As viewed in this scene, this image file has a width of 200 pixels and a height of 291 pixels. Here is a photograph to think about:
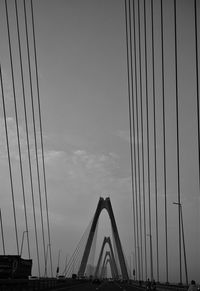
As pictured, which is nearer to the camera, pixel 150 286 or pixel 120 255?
pixel 150 286

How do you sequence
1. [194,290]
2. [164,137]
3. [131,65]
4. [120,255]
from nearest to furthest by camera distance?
1. [194,290]
2. [164,137]
3. [131,65]
4. [120,255]

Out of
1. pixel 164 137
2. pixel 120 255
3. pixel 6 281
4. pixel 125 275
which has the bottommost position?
pixel 125 275

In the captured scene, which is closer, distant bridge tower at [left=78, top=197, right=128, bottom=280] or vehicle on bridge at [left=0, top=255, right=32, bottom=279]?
vehicle on bridge at [left=0, top=255, right=32, bottom=279]

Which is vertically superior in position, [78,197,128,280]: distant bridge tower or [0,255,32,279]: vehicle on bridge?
[0,255,32,279]: vehicle on bridge

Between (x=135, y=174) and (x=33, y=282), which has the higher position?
(x=135, y=174)

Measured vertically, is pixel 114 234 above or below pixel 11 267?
below

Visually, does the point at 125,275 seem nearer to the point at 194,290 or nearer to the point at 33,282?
the point at 33,282

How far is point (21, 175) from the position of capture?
27938mm

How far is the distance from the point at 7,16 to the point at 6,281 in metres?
14.7

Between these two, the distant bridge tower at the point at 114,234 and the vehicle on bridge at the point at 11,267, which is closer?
the vehicle on bridge at the point at 11,267

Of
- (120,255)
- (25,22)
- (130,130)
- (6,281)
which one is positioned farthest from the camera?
(120,255)

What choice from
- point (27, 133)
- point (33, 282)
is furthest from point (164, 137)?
point (33, 282)

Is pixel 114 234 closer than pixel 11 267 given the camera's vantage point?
No

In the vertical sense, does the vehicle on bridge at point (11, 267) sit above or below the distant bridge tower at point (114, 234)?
above
